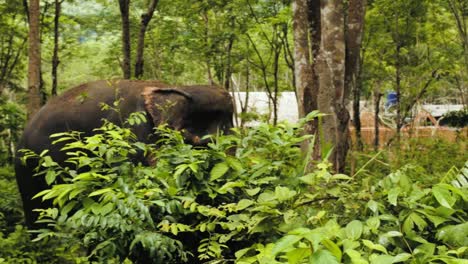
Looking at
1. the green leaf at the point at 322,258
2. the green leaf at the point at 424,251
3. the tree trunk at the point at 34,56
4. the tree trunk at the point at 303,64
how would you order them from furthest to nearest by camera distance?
the tree trunk at the point at 34,56 → the tree trunk at the point at 303,64 → the green leaf at the point at 424,251 → the green leaf at the point at 322,258

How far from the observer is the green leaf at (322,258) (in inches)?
71.3

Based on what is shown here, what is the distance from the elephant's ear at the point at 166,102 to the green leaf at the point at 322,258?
5.05 metres

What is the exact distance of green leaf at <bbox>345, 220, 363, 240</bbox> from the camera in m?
2.20

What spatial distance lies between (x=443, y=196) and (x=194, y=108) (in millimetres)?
5059

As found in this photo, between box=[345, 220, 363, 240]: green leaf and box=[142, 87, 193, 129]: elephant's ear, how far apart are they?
4673mm

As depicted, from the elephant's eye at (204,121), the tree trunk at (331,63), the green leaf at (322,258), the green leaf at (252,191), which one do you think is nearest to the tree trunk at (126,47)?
the elephant's eye at (204,121)

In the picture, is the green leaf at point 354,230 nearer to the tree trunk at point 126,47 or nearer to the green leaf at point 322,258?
the green leaf at point 322,258

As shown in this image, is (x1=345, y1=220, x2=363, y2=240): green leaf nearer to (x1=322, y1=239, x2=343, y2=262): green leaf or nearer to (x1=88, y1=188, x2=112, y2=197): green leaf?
(x1=322, y1=239, x2=343, y2=262): green leaf

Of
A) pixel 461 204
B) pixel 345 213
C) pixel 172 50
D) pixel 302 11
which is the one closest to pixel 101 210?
pixel 345 213

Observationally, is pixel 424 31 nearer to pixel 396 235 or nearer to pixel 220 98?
pixel 220 98

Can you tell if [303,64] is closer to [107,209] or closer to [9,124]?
[107,209]

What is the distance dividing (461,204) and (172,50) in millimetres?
12394

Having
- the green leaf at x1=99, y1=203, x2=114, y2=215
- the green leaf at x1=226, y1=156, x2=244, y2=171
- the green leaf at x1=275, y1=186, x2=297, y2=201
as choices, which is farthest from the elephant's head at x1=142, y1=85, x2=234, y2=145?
the green leaf at x1=275, y1=186, x2=297, y2=201

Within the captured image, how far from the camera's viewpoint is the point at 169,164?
3262 mm
